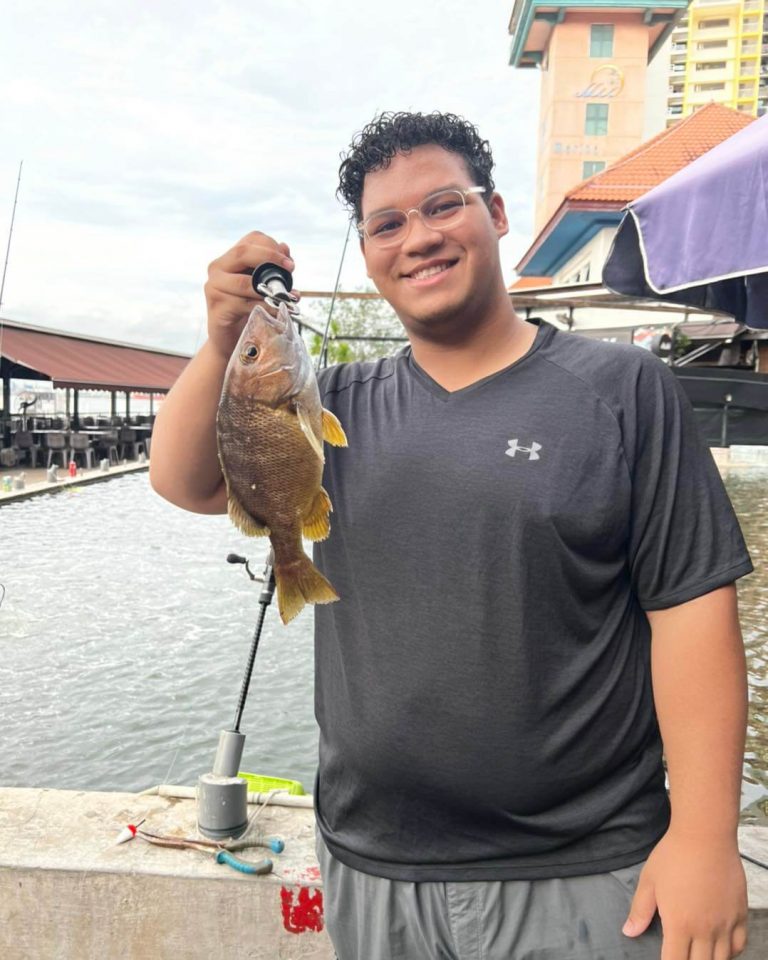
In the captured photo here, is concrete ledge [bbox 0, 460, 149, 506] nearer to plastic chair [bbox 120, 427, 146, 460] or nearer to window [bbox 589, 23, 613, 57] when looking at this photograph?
plastic chair [bbox 120, 427, 146, 460]

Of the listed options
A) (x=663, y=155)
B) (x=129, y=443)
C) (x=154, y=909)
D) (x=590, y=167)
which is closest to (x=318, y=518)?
→ (x=154, y=909)

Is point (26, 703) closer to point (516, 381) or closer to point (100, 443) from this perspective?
point (516, 381)

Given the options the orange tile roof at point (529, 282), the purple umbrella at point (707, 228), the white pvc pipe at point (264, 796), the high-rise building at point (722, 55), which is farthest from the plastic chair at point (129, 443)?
the high-rise building at point (722, 55)

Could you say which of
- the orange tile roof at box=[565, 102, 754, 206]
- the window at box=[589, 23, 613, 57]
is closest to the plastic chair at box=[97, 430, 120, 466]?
the orange tile roof at box=[565, 102, 754, 206]

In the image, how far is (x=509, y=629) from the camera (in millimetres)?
1427

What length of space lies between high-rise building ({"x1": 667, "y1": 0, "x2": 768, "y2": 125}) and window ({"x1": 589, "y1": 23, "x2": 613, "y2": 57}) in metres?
37.4

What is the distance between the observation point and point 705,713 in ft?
4.59

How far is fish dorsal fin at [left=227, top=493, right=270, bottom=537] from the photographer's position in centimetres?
161

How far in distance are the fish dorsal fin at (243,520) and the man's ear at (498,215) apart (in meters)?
0.82

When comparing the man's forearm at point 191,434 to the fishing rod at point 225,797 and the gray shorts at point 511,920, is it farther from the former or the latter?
the gray shorts at point 511,920

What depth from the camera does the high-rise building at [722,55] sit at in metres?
78.5

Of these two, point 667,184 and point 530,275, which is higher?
point 530,275

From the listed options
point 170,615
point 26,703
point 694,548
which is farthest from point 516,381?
point 170,615

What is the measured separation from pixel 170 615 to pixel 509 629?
283 inches
